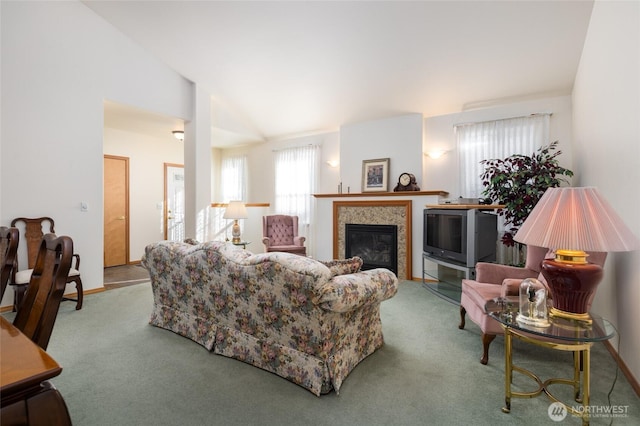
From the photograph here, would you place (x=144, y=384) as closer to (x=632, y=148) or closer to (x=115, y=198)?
(x=632, y=148)

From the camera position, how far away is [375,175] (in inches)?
212

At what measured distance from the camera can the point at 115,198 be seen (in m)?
5.86

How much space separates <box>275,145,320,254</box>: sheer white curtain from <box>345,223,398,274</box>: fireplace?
41.3 inches

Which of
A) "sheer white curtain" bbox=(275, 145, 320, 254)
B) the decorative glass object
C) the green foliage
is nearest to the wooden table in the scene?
the decorative glass object

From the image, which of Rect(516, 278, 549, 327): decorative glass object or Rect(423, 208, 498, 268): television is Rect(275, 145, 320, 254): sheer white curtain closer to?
Rect(423, 208, 498, 268): television

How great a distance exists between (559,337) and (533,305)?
0.29 m

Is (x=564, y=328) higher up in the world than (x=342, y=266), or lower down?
lower down

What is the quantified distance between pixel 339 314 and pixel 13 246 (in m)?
1.68

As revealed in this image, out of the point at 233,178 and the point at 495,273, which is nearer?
the point at 495,273

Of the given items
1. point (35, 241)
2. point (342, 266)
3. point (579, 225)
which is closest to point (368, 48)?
point (342, 266)

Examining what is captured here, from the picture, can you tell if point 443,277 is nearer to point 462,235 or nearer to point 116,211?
point 462,235

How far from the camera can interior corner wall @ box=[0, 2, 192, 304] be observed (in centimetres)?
349

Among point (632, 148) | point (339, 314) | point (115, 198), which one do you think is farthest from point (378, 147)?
point (115, 198)

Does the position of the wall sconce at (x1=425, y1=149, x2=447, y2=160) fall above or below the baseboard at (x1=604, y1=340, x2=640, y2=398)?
above
